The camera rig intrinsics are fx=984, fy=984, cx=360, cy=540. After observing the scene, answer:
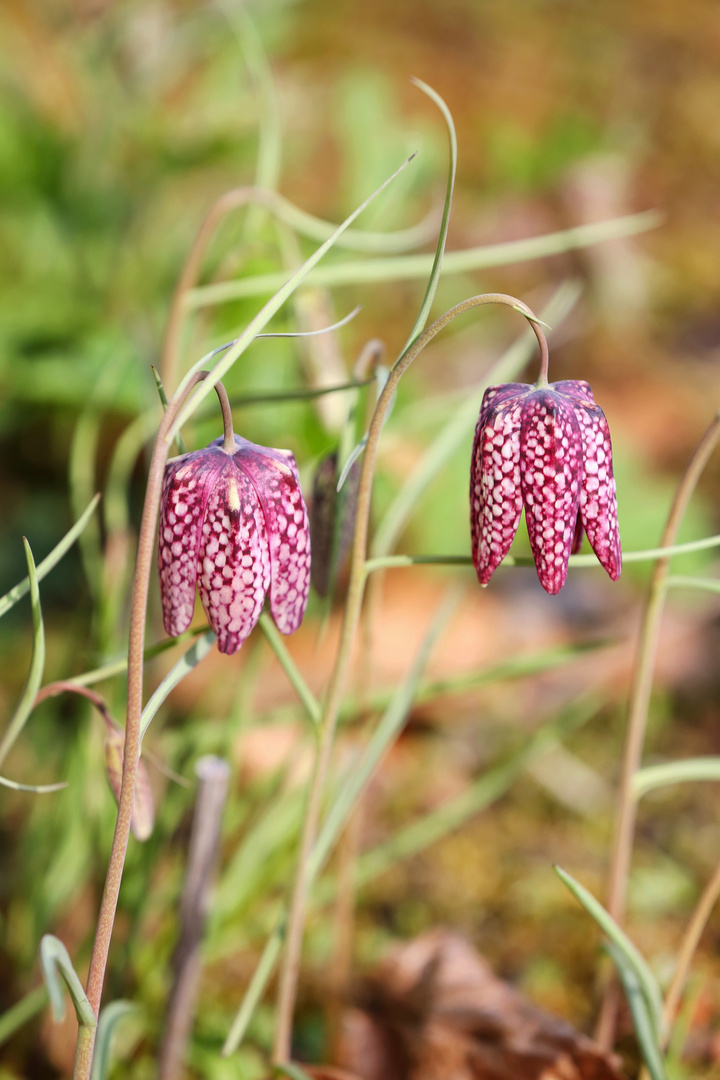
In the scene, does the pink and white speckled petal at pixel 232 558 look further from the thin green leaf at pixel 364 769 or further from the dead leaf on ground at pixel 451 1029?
the dead leaf on ground at pixel 451 1029

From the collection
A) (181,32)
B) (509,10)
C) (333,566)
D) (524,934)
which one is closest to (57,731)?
(524,934)

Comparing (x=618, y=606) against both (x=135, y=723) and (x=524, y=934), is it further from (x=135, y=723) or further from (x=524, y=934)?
(x=135, y=723)

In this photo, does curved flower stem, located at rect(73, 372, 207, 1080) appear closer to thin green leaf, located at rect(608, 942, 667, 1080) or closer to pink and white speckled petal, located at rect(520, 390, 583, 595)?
pink and white speckled petal, located at rect(520, 390, 583, 595)

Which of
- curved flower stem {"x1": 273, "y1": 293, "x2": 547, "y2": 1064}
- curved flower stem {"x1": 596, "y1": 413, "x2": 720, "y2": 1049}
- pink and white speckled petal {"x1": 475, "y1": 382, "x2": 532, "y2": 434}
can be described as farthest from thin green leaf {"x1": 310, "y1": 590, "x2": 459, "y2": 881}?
pink and white speckled petal {"x1": 475, "y1": 382, "x2": 532, "y2": 434}

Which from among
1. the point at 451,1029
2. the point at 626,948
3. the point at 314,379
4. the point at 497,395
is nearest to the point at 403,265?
the point at 314,379

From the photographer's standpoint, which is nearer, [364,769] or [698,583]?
[698,583]

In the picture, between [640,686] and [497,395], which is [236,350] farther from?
[640,686]
